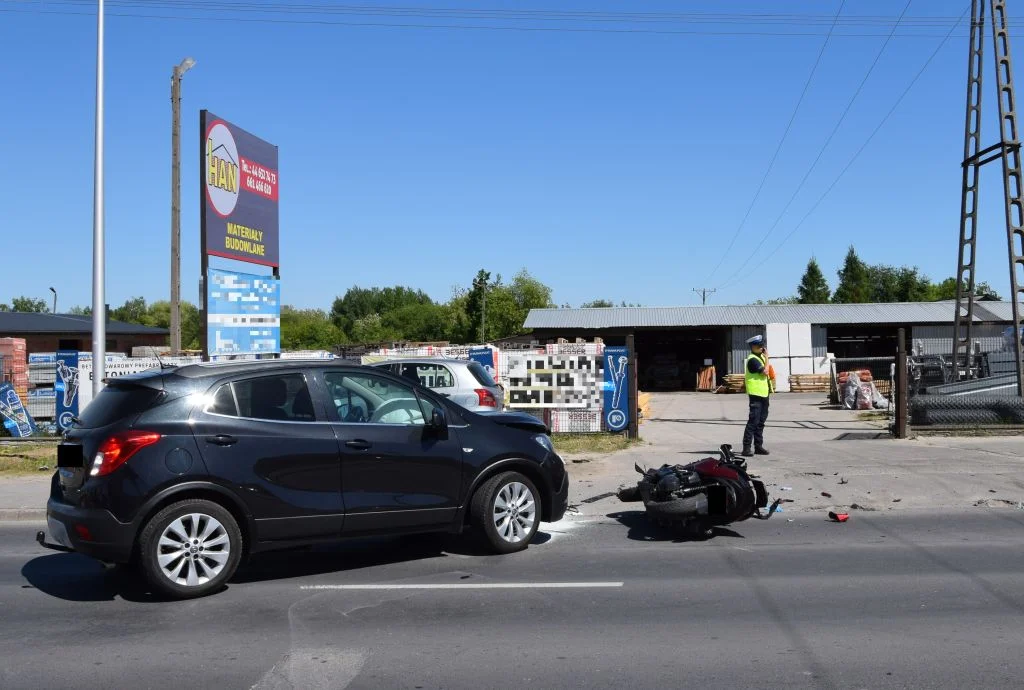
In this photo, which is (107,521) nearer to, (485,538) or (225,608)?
(225,608)

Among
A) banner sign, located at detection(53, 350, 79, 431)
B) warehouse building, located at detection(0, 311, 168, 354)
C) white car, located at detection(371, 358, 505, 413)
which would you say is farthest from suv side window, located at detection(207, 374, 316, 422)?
warehouse building, located at detection(0, 311, 168, 354)

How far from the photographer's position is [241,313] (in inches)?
604

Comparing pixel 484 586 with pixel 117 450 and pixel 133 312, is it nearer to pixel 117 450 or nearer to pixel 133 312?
pixel 117 450

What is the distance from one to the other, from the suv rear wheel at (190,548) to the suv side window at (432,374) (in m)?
7.22

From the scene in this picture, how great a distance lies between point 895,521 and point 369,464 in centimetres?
567

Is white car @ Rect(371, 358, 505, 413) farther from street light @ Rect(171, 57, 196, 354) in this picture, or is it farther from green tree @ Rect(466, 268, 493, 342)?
green tree @ Rect(466, 268, 493, 342)

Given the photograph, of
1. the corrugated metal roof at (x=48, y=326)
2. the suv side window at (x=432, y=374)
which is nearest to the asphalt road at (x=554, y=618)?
the suv side window at (x=432, y=374)

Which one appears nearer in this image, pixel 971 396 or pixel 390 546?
pixel 390 546

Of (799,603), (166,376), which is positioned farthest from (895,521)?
(166,376)

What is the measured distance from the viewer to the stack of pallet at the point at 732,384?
4044 cm

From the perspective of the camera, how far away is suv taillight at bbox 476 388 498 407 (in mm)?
13497

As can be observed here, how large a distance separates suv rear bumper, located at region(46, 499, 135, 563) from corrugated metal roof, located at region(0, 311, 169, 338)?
42.3m

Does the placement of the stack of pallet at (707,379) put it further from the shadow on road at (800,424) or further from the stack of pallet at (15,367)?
the stack of pallet at (15,367)

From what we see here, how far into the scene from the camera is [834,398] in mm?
28438
